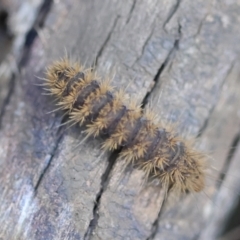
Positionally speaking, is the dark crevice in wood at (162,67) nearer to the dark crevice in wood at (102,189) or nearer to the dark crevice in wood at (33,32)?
the dark crevice in wood at (102,189)

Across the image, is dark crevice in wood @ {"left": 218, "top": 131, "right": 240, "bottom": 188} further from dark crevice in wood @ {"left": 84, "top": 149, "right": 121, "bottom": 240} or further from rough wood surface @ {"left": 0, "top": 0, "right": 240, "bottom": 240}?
dark crevice in wood @ {"left": 84, "top": 149, "right": 121, "bottom": 240}

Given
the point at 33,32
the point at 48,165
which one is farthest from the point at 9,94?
the point at 48,165

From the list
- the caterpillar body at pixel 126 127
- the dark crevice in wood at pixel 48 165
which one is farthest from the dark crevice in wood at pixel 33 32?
the dark crevice in wood at pixel 48 165

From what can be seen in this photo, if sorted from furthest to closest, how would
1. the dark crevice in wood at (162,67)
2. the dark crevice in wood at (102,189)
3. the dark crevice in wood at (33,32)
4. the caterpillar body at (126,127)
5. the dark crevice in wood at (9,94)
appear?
the dark crevice in wood at (33,32), the dark crevice in wood at (9,94), the dark crevice in wood at (162,67), the caterpillar body at (126,127), the dark crevice in wood at (102,189)

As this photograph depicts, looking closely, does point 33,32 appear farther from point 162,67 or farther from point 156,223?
point 156,223

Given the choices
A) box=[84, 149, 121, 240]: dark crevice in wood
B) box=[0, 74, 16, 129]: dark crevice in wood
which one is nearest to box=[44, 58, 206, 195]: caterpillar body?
box=[84, 149, 121, 240]: dark crevice in wood

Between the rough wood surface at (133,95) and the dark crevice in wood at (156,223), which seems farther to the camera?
the dark crevice in wood at (156,223)
